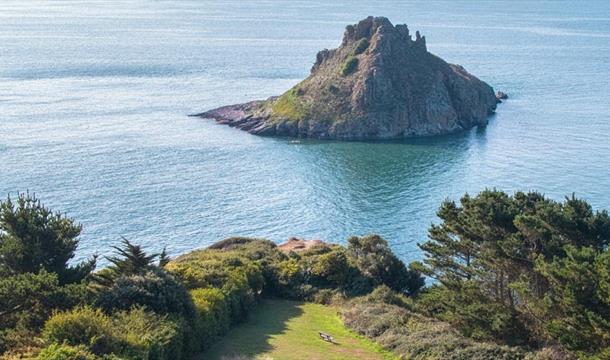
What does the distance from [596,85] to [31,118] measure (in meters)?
135

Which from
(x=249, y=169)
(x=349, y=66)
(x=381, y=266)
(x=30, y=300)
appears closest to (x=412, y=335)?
(x=381, y=266)

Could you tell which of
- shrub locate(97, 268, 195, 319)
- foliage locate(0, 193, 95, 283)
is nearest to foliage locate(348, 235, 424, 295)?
shrub locate(97, 268, 195, 319)

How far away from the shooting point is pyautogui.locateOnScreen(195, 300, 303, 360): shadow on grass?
3484 cm

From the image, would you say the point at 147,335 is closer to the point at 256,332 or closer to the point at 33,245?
the point at 33,245

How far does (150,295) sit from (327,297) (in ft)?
60.4

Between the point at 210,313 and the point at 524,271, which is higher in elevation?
the point at 524,271

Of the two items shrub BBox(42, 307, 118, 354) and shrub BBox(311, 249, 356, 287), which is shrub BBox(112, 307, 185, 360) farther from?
shrub BBox(311, 249, 356, 287)

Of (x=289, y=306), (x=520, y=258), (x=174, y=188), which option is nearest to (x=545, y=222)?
(x=520, y=258)

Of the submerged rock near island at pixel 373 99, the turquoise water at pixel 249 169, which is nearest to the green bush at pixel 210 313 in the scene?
the turquoise water at pixel 249 169

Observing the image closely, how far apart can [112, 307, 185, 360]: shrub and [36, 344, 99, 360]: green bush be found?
7.39 ft

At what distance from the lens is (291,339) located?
125ft

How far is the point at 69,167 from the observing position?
344ft

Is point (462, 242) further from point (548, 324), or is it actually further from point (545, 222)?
point (548, 324)

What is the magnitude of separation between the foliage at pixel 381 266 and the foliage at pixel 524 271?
5613 mm
